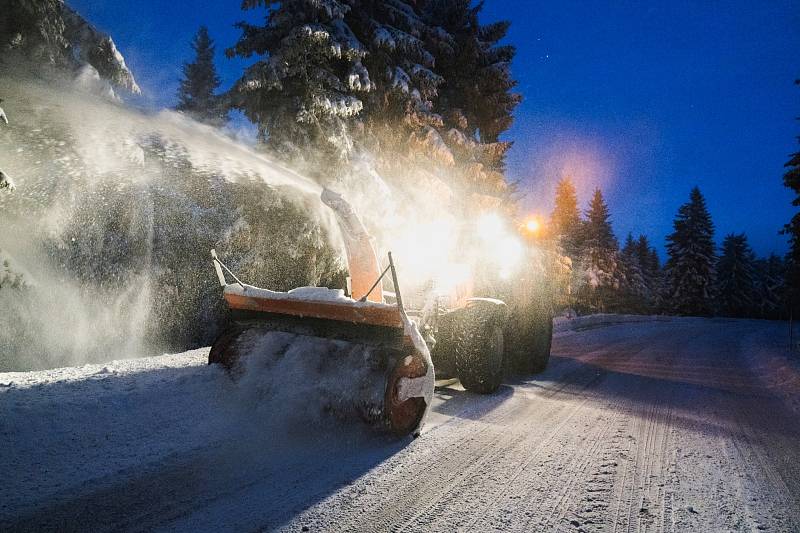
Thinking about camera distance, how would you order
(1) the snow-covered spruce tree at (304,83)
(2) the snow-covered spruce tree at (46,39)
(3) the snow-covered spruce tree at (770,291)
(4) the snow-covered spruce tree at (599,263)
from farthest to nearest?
(3) the snow-covered spruce tree at (770,291) < (4) the snow-covered spruce tree at (599,263) < (1) the snow-covered spruce tree at (304,83) < (2) the snow-covered spruce tree at (46,39)

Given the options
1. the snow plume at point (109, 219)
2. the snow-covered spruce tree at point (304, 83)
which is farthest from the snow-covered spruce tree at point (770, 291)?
the snow plume at point (109, 219)

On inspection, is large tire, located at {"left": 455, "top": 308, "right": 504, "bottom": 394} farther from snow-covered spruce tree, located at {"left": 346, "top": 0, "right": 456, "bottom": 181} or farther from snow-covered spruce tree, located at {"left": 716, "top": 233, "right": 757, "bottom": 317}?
snow-covered spruce tree, located at {"left": 716, "top": 233, "right": 757, "bottom": 317}

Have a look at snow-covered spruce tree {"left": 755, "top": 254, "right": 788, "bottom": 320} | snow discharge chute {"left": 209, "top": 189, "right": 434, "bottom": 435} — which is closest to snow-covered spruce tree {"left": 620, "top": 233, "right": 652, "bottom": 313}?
snow-covered spruce tree {"left": 755, "top": 254, "right": 788, "bottom": 320}

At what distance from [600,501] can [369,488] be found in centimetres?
149

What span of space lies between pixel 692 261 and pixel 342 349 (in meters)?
52.8

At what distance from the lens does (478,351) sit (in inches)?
A: 190

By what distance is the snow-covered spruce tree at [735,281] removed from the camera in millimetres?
49500

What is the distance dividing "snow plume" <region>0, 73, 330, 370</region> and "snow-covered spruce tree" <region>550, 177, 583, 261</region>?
3731 centimetres

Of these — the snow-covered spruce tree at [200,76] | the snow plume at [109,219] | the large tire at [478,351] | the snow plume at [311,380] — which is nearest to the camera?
the snow plume at [311,380]

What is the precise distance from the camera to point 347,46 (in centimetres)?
944

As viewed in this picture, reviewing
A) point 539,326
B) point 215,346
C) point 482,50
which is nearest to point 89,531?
point 215,346

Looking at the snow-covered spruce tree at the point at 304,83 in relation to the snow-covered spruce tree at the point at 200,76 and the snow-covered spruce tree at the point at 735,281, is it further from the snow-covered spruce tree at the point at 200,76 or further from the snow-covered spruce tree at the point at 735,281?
the snow-covered spruce tree at the point at 735,281

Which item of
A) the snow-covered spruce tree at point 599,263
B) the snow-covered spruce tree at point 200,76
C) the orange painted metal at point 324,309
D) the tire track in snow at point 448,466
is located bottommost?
the tire track in snow at point 448,466

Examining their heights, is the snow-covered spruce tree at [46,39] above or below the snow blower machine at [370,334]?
above
